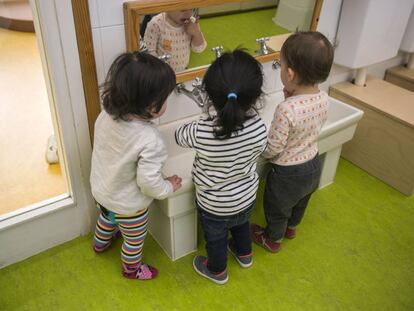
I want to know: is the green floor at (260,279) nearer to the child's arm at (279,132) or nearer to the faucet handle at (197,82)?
the child's arm at (279,132)

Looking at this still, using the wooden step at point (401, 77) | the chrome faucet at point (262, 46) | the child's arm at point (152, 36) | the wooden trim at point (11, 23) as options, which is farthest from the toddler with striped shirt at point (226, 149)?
the wooden step at point (401, 77)

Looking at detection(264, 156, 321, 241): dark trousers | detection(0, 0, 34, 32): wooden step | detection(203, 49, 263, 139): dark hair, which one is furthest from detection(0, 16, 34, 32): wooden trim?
detection(264, 156, 321, 241): dark trousers

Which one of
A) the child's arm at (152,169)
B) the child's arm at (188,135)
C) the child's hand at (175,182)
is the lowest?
the child's hand at (175,182)

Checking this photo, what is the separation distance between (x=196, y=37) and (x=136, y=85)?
50cm

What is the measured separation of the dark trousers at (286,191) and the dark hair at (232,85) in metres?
0.42

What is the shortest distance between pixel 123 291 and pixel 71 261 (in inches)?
10.8

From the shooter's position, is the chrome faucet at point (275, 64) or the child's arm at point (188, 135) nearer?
the child's arm at point (188, 135)

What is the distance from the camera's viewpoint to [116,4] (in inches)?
48.1

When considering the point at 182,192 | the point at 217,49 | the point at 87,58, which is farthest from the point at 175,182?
the point at 217,49

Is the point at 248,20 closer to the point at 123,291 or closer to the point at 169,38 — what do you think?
the point at 169,38

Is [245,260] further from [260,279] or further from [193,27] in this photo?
[193,27]

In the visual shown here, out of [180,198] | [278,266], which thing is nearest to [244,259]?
[278,266]

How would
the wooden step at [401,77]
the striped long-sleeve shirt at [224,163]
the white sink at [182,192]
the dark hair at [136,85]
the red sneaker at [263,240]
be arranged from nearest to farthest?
the dark hair at [136,85] → the striped long-sleeve shirt at [224,163] → the white sink at [182,192] → the red sneaker at [263,240] → the wooden step at [401,77]

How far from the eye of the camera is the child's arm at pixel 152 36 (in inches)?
52.4
